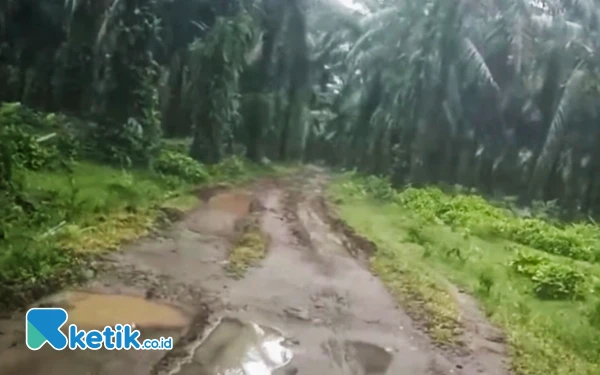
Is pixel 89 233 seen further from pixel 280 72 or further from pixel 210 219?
pixel 280 72

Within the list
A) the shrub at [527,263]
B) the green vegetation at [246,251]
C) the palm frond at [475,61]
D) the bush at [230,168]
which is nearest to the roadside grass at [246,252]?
the green vegetation at [246,251]

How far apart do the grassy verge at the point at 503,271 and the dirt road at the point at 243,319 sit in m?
0.27

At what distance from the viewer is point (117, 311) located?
5016 millimetres

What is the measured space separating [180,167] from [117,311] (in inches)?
284

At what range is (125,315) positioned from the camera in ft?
16.3

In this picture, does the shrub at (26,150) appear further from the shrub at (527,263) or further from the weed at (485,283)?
the shrub at (527,263)

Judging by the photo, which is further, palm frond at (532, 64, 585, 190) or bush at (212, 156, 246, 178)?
bush at (212, 156, 246, 178)

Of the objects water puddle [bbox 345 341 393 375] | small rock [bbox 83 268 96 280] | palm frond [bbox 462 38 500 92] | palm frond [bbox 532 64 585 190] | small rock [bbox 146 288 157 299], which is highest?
palm frond [bbox 462 38 500 92]

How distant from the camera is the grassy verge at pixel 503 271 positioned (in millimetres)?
5883

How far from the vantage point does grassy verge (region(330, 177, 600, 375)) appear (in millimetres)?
5883

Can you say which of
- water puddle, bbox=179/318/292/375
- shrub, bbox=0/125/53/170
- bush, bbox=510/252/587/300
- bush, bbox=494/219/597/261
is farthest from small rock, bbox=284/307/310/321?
Answer: bush, bbox=494/219/597/261

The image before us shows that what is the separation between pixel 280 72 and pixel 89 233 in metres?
11.7

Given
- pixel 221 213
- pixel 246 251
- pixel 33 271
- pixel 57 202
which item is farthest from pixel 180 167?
pixel 33 271

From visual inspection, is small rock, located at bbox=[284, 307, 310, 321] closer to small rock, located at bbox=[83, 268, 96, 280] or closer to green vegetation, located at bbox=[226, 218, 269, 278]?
green vegetation, located at bbox=[226, 218, 269, 278]
